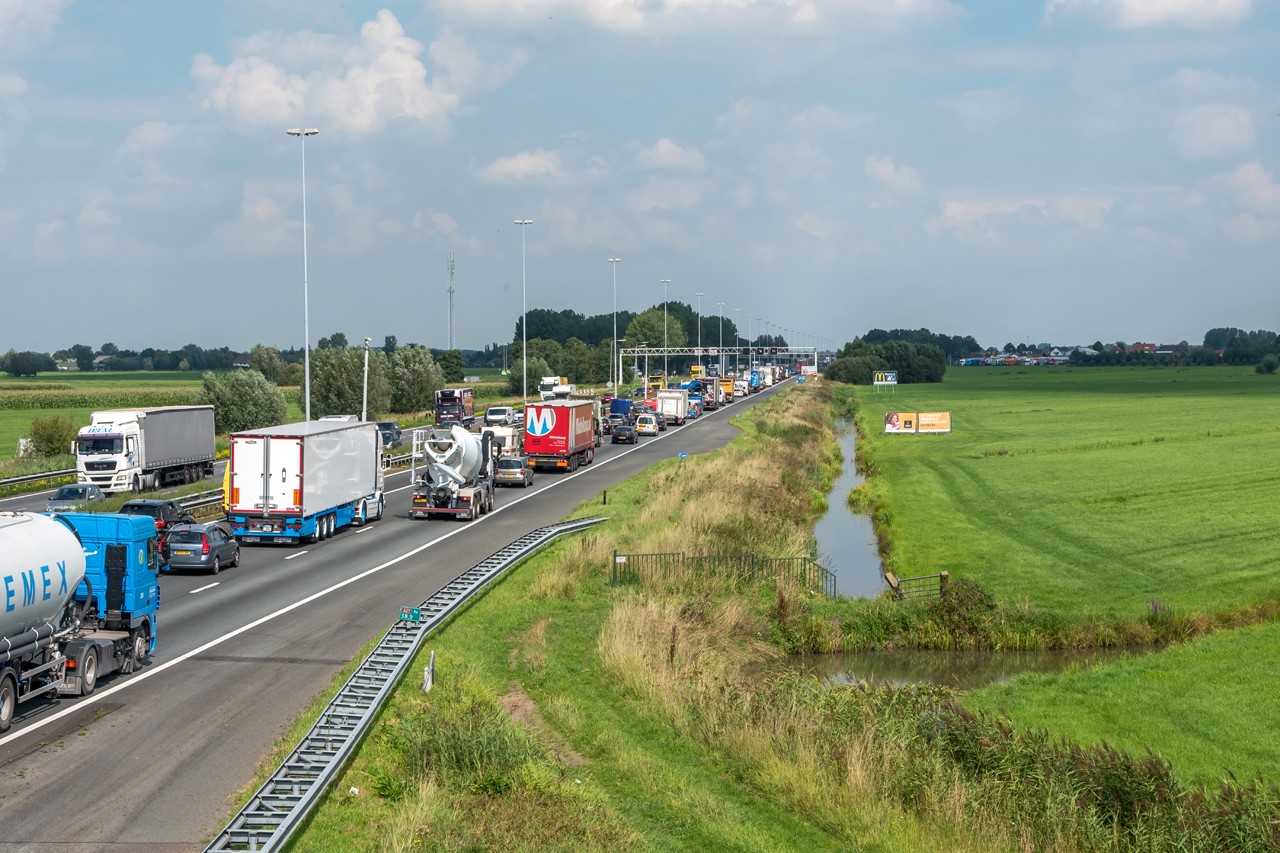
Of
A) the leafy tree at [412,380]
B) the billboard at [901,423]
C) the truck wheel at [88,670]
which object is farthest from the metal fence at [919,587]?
the leafy tree at [412,380]

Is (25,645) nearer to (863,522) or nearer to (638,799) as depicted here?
(638,799)

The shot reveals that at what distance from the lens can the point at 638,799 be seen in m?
17.4

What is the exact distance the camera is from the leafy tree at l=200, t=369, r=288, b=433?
88250 mm

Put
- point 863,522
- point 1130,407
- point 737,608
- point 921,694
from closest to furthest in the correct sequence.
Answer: point 921,694, point 737,608, point 863,522, point 1130,407

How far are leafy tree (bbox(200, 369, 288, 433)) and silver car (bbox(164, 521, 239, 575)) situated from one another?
54449 mm

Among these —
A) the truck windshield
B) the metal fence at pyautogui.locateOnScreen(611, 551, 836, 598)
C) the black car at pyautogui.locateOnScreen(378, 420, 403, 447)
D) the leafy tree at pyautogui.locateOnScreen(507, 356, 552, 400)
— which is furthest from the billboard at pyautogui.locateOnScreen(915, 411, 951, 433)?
the leafy tree at pyautogui.locateOnScreen(507, 356, 552, 400)

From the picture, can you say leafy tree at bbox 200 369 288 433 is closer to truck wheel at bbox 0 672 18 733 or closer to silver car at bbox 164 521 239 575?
silver car at bbox 164 521 239 575

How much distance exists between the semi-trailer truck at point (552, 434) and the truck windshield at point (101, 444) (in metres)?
20.2

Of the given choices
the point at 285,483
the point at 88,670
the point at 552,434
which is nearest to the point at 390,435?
the point at 552,434

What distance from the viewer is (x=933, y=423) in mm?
99375

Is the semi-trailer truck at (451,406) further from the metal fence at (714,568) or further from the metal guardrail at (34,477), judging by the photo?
the metal fence at (714,568)

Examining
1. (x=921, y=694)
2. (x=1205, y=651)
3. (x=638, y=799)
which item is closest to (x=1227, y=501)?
(x=1205, y=651)

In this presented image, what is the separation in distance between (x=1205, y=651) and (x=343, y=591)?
21244 millimetres

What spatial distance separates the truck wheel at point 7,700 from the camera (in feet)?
62.9
